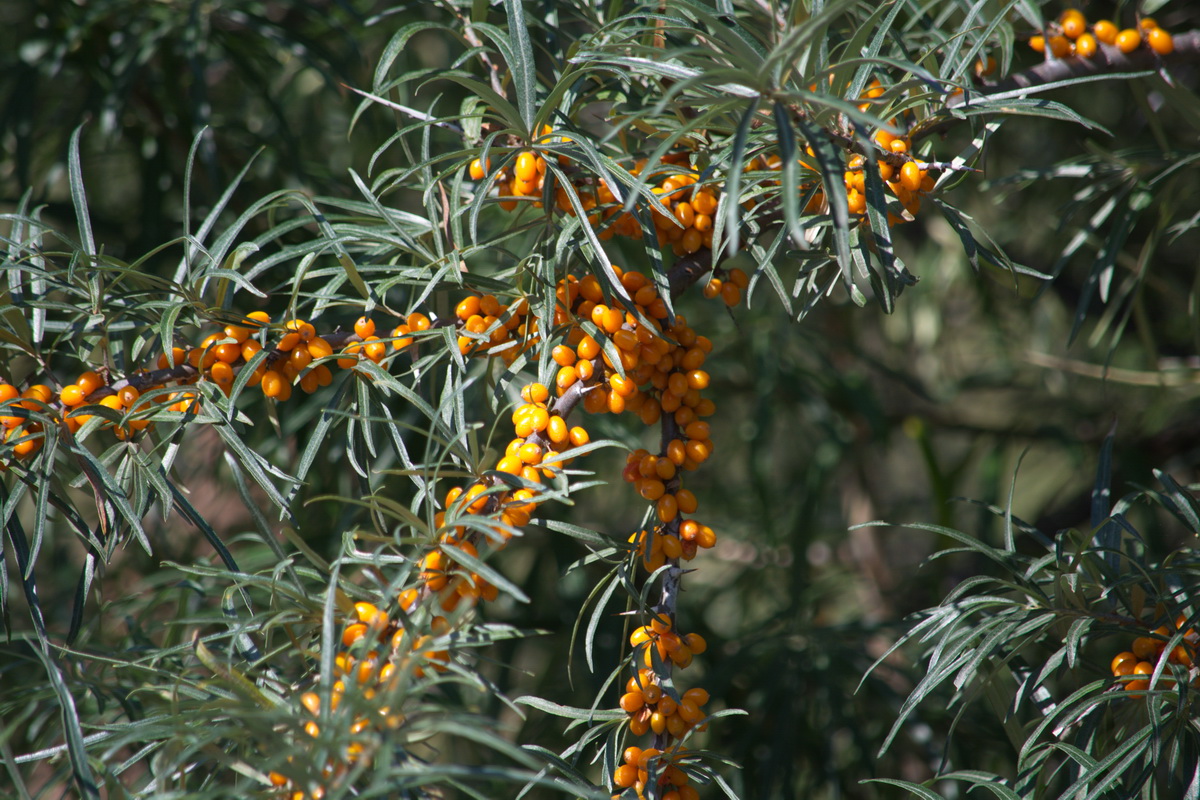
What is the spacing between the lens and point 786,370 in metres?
1.30

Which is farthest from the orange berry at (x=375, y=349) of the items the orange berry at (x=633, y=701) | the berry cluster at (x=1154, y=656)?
the berry cluster at (x=1154, y=656)

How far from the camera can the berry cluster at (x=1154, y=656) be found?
534mm

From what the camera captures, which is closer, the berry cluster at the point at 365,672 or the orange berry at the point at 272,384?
the berry cluster at the point at 365,672

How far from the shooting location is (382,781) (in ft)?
1.13

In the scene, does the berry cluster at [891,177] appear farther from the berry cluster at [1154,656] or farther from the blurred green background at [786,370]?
the berry cluster at [1154,656]

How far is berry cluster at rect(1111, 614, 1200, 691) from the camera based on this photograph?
0.53 metres

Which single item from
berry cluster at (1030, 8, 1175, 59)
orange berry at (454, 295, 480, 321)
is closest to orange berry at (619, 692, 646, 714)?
orange berry at (454, 295, 480, 321)

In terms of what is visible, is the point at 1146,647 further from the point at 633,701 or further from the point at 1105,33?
the point at 1105,33

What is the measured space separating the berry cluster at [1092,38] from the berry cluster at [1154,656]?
45 centimetres

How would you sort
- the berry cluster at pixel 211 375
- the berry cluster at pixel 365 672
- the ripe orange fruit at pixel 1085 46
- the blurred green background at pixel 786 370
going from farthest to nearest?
the blurred green background at pixel 786 370
the ripe orange fruit at pixel 1085 46
the berry cluster at pixel 211 375
the berry cluster at pixel 365 672

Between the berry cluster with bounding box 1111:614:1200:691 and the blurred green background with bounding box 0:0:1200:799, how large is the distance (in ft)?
0.38

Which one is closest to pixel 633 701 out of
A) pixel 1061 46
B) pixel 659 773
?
pixel 659 773

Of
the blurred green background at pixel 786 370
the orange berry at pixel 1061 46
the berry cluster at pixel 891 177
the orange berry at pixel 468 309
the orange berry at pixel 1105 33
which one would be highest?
the orange berry at pixel 1105 33

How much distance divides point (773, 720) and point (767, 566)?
1.12ft
